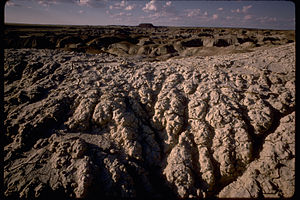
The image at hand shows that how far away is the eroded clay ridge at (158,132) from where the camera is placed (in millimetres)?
1982

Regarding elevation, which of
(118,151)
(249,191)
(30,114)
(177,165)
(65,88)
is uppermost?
(65,88)

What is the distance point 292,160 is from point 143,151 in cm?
191

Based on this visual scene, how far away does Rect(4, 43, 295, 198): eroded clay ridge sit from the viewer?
78.0 inches

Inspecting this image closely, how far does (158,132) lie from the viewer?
8.58 feet

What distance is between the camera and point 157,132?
2615 mm

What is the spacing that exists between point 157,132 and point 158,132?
0.02 meters

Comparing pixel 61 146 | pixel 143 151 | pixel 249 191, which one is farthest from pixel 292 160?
pixel 61 146

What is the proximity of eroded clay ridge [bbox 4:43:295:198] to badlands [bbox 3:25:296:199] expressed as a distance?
0.04 ft

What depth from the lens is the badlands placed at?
198 centimetres

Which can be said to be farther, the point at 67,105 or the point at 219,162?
the point at 67,105

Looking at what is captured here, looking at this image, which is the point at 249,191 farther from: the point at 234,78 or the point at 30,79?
the point at 30,79

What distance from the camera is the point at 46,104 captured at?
2.76 metres

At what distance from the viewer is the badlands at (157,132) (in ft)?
6.49

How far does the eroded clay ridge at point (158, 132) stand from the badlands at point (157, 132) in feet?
0.04
